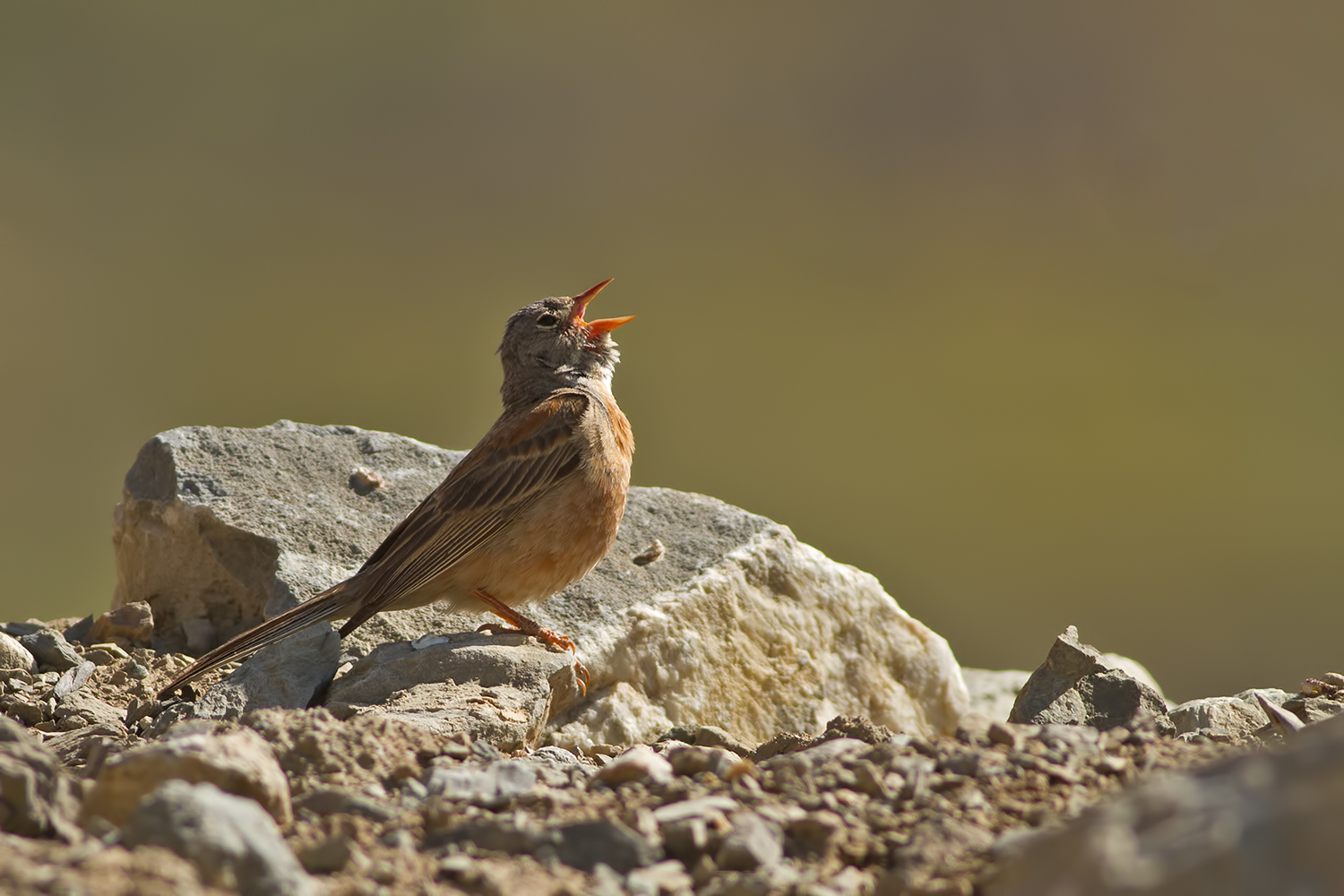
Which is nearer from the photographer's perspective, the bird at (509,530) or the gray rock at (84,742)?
the gray rock at (84,742)

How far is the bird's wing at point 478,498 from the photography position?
598 centimetres

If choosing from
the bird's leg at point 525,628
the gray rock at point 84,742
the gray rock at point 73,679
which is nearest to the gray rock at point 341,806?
the gray rock at point 84,742

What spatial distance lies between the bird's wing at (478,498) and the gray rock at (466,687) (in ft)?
1.15

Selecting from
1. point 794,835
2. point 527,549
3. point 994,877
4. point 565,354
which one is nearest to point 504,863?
point 794,835

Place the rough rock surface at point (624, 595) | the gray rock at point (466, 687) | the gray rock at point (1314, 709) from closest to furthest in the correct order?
the gray rock at point (1314, 709), the gray rock at point (466, 687), the rough rock surface at point (624, 595)

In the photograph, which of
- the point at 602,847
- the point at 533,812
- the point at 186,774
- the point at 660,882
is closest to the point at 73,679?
the point at 186,774

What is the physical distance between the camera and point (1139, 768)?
3.18 meters

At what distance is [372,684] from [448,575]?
1.16 m

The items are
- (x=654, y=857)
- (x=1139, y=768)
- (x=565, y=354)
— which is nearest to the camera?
(x=654, y=857)

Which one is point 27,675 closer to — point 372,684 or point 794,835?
point 372,684

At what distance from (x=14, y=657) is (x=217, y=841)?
3901 mm

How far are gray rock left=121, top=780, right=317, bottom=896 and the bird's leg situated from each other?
3.52 metres

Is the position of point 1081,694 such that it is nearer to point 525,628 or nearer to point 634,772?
point 634,772

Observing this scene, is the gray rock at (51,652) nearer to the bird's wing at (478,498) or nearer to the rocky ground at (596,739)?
the rocky ground at (596,739)
